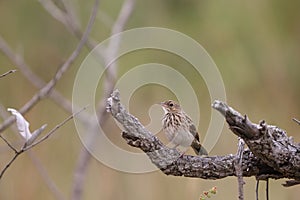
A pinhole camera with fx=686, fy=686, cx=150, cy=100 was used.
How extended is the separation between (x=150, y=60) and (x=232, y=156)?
2.85 meters

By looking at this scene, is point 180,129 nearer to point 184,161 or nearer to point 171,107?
point 171,107

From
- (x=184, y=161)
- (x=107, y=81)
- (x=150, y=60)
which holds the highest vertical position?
(x=150, y=60)

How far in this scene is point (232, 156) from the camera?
1230 millimetres

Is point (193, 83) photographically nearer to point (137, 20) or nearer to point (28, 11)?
point (137, 20)

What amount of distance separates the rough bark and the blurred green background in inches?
91.7

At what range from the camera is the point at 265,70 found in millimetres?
4234

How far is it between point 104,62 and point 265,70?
5.79 feet

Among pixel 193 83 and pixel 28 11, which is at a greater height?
pixel 28 11

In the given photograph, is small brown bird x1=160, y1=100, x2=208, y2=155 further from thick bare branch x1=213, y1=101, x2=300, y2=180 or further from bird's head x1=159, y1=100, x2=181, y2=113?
thick bare branch x1=213, y1=101, x2=300, y2=180

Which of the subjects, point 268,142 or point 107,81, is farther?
point 107,81

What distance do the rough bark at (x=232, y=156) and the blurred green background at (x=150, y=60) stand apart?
2.33 metres

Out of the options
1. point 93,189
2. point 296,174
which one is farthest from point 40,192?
point 296,174

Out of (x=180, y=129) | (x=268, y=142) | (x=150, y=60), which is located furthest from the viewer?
(x=150, y=60)

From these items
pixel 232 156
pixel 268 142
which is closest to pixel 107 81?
pixel 232 156
